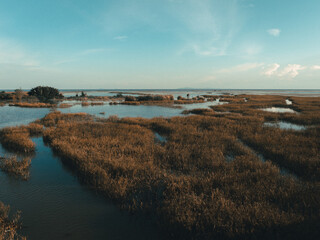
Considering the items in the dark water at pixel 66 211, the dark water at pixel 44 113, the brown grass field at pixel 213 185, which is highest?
the dark water at pixel 44 113

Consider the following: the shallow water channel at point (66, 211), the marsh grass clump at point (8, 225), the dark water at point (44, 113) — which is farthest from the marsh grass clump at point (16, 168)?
the dark water at point (44, 113)

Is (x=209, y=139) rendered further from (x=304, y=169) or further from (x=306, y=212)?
(x=306, y=212)

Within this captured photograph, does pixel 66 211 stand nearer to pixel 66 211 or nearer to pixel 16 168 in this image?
pixel 66 211

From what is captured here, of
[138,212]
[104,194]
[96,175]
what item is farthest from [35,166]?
[138,212]

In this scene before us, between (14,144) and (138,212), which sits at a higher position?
(14,144)

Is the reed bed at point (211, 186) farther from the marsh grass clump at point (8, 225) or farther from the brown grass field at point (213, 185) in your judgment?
the marsh grass clump at point (8, 225)

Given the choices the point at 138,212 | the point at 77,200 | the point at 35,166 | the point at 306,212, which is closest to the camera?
the point at 306,212

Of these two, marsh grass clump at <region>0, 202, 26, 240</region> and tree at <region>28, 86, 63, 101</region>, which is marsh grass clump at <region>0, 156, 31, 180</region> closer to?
marsh grass clump at <region>0, 202, 26, 240</region>
